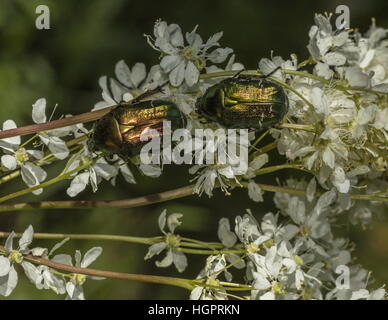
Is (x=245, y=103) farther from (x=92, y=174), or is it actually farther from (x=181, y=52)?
(x=92, y=174)

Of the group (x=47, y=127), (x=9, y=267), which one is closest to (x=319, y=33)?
(x=47, y=127)

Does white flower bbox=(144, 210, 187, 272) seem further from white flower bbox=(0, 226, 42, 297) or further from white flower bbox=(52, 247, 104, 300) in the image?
white flower bbox=(0, 226, 42, 297)

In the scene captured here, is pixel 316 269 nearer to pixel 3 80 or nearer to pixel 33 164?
pixel 33 164

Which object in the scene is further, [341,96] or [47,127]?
[341,96]

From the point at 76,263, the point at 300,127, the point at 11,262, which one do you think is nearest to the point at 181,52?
the point at 300,127

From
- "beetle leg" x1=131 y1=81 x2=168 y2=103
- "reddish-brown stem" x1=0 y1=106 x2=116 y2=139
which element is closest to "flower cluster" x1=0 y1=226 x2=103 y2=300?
"reddish-brown stem" x1=0 y1=106 x2=116 y2=139

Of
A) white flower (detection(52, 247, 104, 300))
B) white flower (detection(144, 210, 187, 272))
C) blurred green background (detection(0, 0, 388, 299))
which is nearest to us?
white flower (detection(52, 247, 104, 300))

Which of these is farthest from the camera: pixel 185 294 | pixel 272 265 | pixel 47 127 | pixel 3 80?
pixel 185 294
